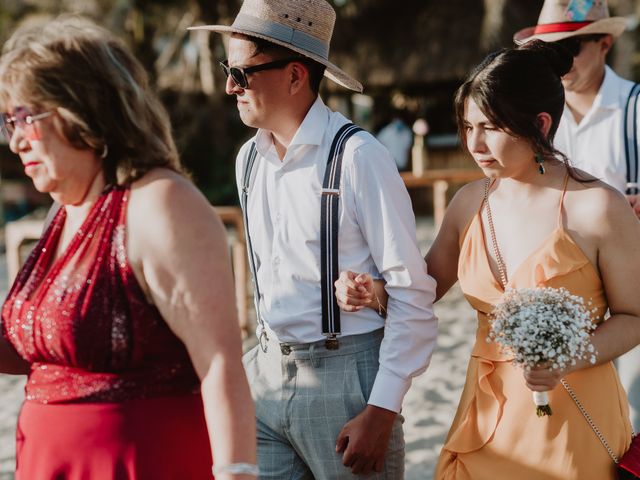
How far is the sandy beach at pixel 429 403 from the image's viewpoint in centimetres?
540

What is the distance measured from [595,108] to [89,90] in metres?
2.70

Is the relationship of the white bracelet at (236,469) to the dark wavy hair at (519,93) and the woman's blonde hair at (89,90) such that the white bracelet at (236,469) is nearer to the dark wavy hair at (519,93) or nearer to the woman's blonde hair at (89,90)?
the woman's blonde hair at (89,90)

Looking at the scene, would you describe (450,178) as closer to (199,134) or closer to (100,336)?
(100,336)

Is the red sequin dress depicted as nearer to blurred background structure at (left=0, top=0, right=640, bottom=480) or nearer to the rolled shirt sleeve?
the rolled shirt sleeve

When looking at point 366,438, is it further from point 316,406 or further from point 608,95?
point 608,95

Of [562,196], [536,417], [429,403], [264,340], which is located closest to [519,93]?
[562,196]

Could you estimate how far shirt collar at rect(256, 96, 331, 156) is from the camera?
266 cm

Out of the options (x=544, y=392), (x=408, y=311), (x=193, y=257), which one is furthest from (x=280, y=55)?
(x=544, y=392)

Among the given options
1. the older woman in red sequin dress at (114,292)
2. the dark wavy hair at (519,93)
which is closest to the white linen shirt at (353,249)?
the dark wavy hair at (519,93)

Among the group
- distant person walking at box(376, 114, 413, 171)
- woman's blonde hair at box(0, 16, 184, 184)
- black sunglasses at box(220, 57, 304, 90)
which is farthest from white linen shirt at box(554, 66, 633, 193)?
distant person walking at box(376, 114, 413, 171)

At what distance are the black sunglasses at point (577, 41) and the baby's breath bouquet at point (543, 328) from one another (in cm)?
186

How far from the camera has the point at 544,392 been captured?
243 cm

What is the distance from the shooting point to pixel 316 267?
2598mm

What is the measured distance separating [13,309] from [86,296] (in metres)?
0.24
